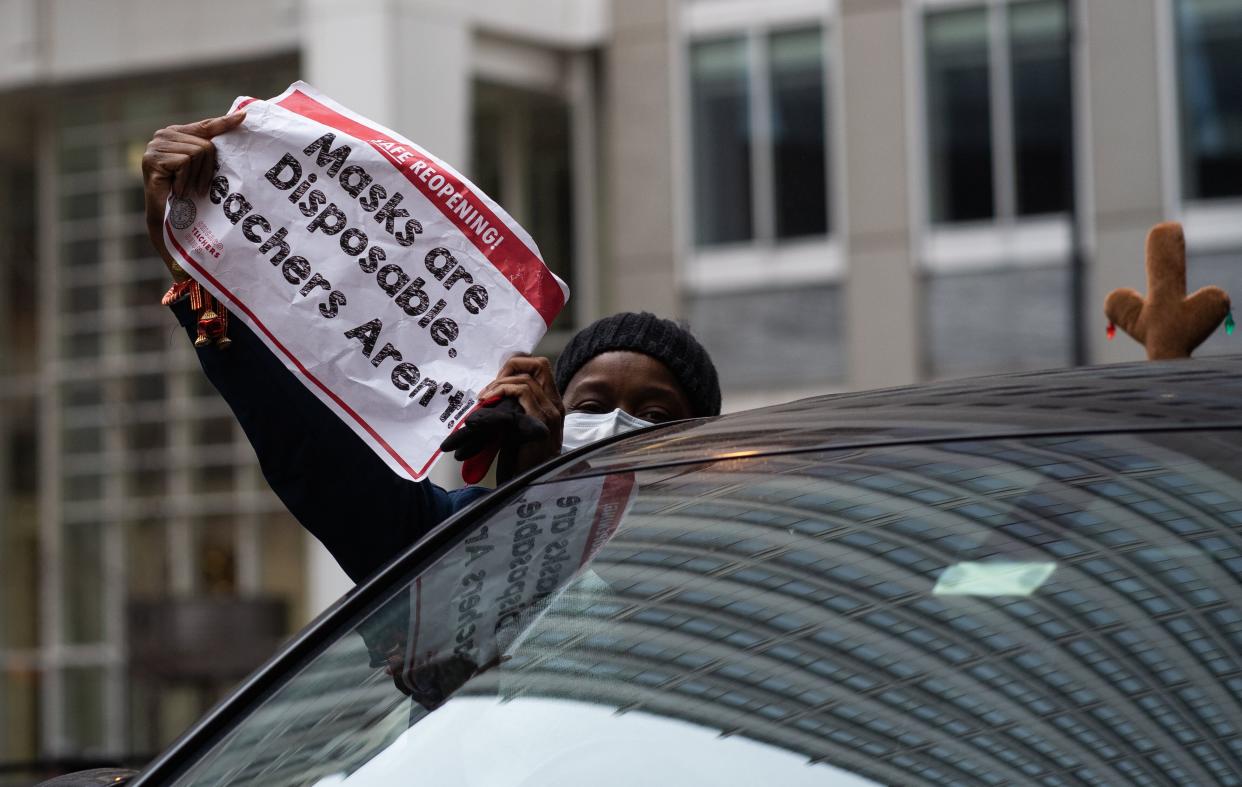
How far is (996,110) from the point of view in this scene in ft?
60.9

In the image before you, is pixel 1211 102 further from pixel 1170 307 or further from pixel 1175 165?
pixel 1170 307

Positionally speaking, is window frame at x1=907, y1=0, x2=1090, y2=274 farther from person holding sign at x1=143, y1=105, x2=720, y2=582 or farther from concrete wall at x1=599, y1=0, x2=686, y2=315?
person holding sign at x1=143, y1=105, x2=720, y2=582

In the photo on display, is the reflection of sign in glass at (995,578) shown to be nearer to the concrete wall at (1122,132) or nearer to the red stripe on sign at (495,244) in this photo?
the red stripe on sign at (495,244)

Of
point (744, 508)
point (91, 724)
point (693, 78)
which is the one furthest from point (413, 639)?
point (91, 724)

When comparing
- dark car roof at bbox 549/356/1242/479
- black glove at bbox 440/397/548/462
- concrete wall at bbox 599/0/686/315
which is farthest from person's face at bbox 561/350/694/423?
concrete wall at bbox 599/0/686/315

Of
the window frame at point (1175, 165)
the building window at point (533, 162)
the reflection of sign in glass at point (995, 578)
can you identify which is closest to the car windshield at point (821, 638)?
the reflection of sign in glass at point (995, 578)

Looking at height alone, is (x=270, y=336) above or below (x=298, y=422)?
above

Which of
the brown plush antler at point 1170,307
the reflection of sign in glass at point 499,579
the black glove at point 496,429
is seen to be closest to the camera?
the reflection of sign in glass at point 499,579

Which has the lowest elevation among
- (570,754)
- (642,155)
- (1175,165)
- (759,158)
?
(570,754)

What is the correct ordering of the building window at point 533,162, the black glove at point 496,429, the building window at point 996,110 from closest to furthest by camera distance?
the black glove at point 496,429, the building window at point 996,110, the building window at point 533,162

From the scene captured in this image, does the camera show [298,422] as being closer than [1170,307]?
Yes

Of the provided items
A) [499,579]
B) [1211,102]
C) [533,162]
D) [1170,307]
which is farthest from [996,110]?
[499,579]

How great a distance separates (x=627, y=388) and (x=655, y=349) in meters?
0.10

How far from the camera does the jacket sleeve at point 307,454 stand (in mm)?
2852
